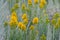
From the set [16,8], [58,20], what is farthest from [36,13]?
[58,20]

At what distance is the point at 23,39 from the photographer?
2.04 metres

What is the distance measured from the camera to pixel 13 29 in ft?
6.67

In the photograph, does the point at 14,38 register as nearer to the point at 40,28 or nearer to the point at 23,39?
the point at 23,39

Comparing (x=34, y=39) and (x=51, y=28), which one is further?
(x=51, y=28)

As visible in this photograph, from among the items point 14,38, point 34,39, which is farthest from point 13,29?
point 34,39

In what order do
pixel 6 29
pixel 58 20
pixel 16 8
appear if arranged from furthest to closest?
pixel 16 8 < pixel 6 29 < pixel 58 20

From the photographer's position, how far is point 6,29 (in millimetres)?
2148

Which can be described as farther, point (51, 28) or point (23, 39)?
point (51, 28)

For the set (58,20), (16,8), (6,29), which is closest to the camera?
(58,20)

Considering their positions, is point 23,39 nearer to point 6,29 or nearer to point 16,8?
point 6,29

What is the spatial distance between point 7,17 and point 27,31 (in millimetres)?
343

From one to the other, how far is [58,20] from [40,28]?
27 centimetres

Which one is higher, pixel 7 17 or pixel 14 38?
pixel 7 17

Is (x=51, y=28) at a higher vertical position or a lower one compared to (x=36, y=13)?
lower
